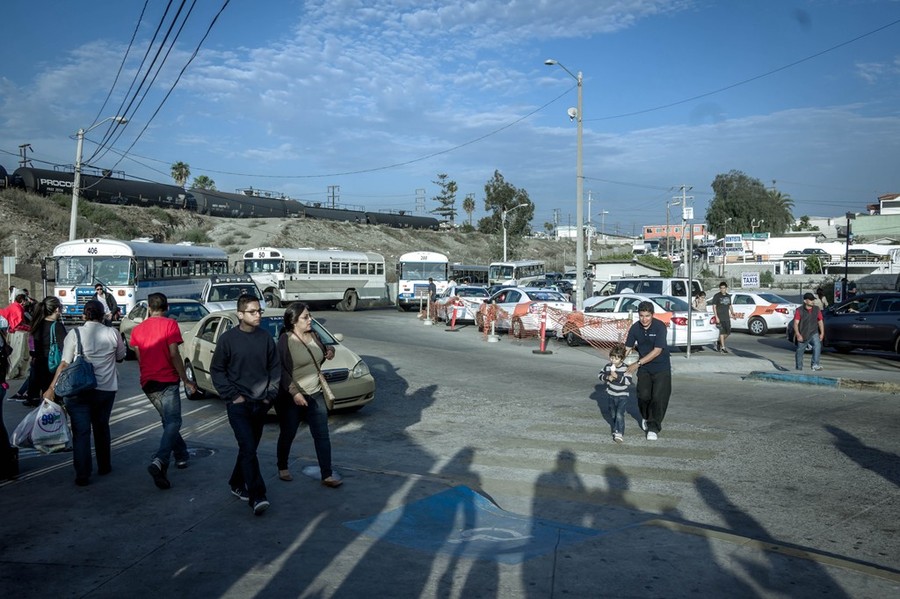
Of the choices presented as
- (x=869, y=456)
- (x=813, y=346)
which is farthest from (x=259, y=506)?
(x=813, y=346)

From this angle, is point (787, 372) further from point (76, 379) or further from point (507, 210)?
point (507, 210)

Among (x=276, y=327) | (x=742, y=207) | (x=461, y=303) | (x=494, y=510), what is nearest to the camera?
(x=494, y=510)

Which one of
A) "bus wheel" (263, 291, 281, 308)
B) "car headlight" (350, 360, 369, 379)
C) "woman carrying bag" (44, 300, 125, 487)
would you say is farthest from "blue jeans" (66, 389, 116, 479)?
"bus wheel" (263, 291, 281, 308)

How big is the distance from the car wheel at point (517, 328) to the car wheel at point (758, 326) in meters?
8.80

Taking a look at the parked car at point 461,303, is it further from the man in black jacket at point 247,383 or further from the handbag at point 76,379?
the man in black jacket at point 247,383

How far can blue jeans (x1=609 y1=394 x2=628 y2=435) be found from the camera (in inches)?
358

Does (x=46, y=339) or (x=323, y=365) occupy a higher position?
(x=46, y=339)

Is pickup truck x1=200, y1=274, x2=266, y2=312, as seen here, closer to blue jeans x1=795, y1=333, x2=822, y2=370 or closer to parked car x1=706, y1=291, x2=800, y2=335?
blue jeans x1=795, y1=333, x2=822, y2=370

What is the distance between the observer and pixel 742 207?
10181 cm

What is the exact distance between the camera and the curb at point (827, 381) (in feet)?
42.3

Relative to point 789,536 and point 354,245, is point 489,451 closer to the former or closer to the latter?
point 789,536


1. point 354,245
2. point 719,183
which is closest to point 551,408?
point 354,245

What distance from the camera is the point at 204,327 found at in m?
12.2

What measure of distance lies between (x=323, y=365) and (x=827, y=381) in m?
9.19
